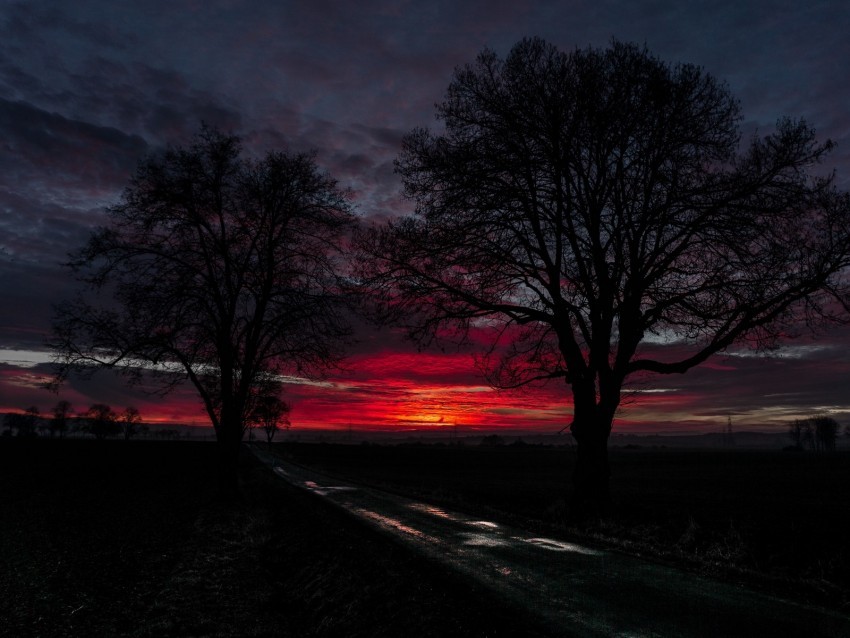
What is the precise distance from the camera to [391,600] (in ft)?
24.0

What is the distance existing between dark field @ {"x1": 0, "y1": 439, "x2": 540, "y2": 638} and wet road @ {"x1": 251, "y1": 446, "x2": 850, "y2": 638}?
0.56 metres

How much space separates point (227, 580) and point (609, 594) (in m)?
6.83

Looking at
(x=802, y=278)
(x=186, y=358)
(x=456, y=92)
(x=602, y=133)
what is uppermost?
(x=456, y=92)

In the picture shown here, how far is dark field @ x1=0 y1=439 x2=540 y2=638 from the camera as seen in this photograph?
7.07m

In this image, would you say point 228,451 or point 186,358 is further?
point 228,451

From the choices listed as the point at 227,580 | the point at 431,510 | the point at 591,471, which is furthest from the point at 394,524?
the point at 591,471

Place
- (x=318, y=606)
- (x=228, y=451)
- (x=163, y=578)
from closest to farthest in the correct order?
(x=318, y=606) < (x=163, y=578) < (x=228, y=451)

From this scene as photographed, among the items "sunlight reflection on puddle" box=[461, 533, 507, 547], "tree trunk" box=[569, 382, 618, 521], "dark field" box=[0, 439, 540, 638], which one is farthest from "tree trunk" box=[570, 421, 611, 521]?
"dark field" box=[0, 439, 540, 638]

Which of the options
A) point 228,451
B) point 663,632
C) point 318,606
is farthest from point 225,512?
point 663,632

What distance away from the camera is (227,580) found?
33.3 ft

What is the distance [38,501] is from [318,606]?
23219 millimetres

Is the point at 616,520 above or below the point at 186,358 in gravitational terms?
below

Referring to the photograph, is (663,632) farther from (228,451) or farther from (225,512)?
(228,451)

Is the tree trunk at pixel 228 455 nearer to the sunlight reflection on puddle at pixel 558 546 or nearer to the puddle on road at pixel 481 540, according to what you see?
the puddle on road at pixel 481 540
